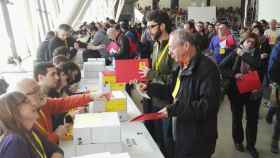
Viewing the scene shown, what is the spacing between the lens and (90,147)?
2.24 metres

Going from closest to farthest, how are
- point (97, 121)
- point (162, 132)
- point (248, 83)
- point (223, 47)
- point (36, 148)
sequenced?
1. point (36, 148)
2. point (97, 121)
3. point (162, 132)
4. point (248, 83)
5. point (223, 47)

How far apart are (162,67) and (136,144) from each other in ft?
2.68

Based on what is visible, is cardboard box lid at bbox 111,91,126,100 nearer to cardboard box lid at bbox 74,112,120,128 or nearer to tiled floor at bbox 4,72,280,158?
cardboard box lid at bbox 74,112,120,128

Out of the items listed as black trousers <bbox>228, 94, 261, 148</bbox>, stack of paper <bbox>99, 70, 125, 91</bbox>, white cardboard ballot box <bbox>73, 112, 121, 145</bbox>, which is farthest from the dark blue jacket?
white cardboard ballot box <bbox>73, 112, 121, 145</bbox>

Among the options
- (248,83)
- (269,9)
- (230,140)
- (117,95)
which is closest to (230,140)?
(230,140)

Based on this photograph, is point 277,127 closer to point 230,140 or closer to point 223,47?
point 230,140

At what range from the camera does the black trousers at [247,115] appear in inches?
158

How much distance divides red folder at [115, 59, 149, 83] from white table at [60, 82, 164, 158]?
405mm

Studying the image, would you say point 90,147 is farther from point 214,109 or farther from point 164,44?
point 164,44

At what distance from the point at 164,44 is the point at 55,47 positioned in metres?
2.40

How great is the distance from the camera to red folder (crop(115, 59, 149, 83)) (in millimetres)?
3049

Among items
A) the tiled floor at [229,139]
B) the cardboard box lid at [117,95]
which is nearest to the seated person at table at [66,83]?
the cardboard box lid at [117,95]

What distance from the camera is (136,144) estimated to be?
2691mm

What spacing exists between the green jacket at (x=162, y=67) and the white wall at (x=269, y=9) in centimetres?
930
